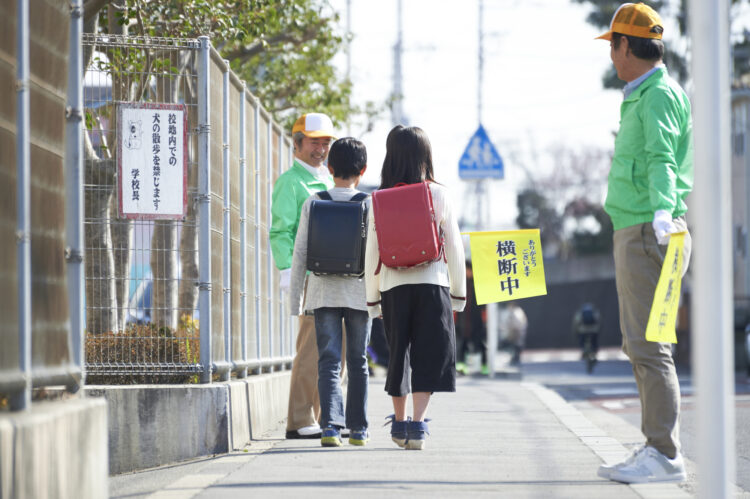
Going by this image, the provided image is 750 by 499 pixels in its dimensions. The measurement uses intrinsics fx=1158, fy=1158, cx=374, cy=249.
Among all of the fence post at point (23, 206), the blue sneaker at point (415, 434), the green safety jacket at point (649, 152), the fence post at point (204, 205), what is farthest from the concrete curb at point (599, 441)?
the fence post at point (23, 206)

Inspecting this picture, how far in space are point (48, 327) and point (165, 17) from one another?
7768mm

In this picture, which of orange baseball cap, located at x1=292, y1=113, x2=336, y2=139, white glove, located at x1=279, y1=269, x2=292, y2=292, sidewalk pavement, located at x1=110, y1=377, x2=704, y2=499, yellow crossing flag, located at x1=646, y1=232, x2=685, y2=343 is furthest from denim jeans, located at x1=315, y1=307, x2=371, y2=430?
yellow crossing flag, located at x1=646, y1=232, x2=685, y2=343

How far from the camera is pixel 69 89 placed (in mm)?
4512

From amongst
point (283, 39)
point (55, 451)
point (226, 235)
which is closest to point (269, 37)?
point (283, 39)

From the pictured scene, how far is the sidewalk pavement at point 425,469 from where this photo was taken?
4953 mm

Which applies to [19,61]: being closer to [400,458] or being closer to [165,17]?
[400,458]

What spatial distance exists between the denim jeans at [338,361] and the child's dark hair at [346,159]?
0.79 m

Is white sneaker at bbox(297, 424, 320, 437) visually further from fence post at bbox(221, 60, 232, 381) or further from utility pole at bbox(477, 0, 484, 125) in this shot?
utility pole at bbox(477, 0, 484, 125)

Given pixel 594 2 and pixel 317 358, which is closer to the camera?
pixel 317 358

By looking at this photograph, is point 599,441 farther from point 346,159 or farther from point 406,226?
point 346,159

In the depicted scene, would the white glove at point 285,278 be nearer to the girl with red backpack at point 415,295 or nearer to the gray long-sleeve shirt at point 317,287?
the gray long-sleeve shirt at point 317,287

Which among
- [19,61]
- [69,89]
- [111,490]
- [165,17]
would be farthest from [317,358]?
[165,17]

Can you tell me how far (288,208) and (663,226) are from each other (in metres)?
2.79

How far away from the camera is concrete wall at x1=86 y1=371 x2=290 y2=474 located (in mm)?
6426
